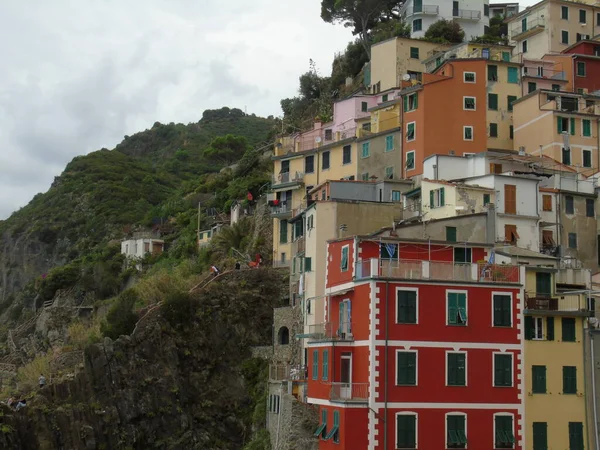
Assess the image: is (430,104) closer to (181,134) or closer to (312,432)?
(312,432)

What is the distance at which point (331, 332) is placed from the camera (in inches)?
1857

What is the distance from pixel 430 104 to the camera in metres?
67.8

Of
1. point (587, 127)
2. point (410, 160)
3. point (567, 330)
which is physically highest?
point (587, 127)

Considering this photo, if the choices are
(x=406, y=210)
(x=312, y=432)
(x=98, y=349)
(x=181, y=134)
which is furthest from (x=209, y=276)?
(x=181, y=134)

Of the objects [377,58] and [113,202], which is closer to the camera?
[377,58]

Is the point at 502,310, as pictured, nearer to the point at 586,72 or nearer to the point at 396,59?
the point at 586,72

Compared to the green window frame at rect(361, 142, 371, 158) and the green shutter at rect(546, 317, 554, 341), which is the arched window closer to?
the green shutter at rect(546, 317, 554, 341)

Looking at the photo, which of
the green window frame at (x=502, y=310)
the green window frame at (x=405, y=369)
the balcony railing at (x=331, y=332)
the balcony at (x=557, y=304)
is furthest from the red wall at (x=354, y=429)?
the balcony at (x=557, y=304)

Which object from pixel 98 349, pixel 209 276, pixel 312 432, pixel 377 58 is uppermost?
pixel 377 58

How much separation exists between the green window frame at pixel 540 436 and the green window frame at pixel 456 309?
572cm

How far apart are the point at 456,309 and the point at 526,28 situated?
51.5 m

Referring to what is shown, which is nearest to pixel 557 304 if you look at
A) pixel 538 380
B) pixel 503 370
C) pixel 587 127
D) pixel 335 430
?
pixel 538 380

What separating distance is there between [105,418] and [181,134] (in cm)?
11801

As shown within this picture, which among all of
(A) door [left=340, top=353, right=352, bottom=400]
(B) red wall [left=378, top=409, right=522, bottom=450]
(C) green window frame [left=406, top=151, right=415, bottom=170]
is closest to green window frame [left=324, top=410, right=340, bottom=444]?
(A) door [left=340, top=353, right=352, bottom=400]
